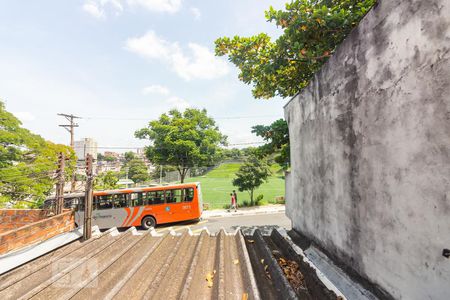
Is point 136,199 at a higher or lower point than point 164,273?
lower

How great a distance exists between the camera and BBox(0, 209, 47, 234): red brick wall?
8789 millimetres

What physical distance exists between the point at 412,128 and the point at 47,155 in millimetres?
20021

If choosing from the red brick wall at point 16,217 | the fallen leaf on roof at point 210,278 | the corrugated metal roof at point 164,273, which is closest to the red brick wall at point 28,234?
the corrugated metal roof at point 164,273

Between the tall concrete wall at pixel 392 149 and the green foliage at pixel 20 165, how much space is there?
14194 mm

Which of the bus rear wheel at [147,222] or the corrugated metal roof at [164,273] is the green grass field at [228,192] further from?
the corrugated metal roof at [164,273]

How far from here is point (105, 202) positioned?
43.9 ft

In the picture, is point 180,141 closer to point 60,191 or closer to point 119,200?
point 119,200

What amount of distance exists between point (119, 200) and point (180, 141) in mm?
8118

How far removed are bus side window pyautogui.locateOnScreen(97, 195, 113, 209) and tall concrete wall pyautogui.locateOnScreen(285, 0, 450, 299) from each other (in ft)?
44.3

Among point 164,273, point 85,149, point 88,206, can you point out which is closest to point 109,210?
point 88,206

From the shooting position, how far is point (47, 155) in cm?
1559

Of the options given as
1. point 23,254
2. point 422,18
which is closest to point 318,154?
point 422,18

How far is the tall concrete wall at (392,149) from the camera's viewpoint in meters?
1.52

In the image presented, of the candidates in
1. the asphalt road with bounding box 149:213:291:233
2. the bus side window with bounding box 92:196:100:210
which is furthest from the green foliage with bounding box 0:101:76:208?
the asphalt road with bounding box 149:213:291:233
